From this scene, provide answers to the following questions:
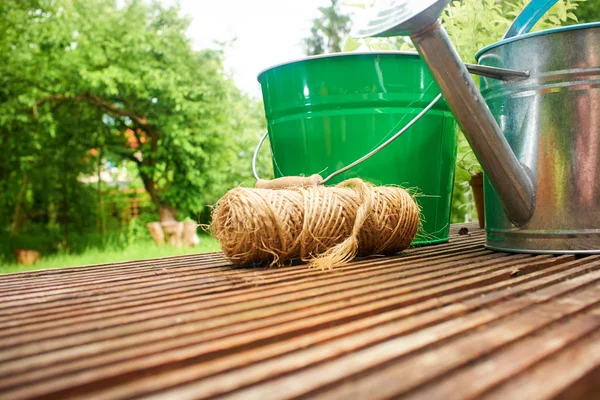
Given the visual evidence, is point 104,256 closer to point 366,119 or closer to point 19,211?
point 19,211

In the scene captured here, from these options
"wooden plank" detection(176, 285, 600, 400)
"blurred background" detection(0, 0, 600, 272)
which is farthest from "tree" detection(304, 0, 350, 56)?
"wooden plank" detection(176, 285, 600, 400)

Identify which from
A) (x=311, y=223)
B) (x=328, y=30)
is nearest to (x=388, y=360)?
(x=311, y=223)

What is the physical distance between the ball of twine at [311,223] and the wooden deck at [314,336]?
0.14 m

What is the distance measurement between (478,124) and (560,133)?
0.18 metres

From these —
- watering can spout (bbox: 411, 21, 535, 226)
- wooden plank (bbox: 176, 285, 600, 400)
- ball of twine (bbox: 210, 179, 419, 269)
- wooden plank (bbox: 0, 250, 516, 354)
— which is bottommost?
wooden plank (bbox: 176, 285, 600, 400)

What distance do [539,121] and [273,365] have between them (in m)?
0.76

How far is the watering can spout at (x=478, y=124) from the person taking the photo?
29.8 inches

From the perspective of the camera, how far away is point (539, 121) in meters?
0.90

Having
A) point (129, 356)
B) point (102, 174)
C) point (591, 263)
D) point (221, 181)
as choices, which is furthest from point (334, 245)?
point (102, 174)

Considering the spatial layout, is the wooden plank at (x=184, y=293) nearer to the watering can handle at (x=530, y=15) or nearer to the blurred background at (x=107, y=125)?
the watering can handle at (x=530, y=15)

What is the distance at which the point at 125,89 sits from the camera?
510 cm

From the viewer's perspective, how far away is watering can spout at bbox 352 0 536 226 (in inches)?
28.0

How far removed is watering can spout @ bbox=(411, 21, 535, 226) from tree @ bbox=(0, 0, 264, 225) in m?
4.37

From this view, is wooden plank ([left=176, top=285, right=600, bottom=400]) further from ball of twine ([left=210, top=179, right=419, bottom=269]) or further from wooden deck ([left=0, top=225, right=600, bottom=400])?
ball of twine ([left=210, top=179, right=419, bottom=269])
